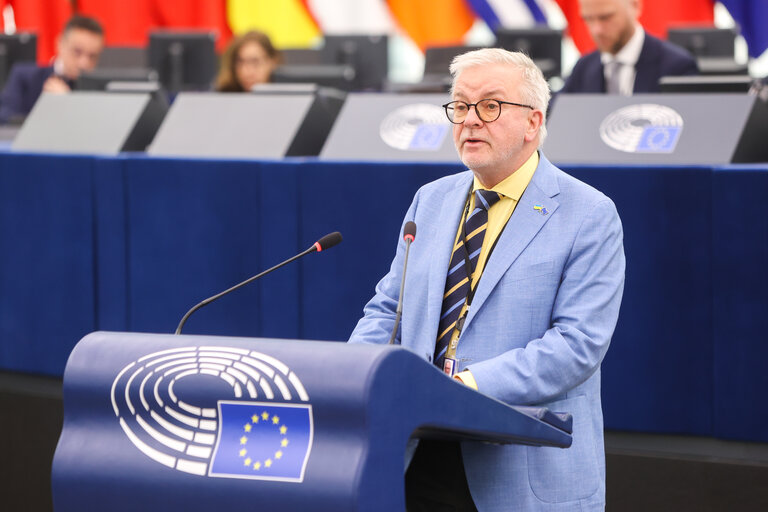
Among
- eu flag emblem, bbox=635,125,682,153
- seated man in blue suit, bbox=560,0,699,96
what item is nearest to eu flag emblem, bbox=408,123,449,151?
eu flag emblem, bbox=635,125,682,153

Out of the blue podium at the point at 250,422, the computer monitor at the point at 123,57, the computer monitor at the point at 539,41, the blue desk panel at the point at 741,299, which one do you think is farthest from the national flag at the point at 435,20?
the blue podium at the point at 250,422

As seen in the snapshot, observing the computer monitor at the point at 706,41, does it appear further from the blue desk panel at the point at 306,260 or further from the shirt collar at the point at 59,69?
the shirt collar at the point at 59,69

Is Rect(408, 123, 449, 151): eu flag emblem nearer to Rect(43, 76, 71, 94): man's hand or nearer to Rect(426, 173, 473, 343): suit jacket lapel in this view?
Rect(426, 173, 473, 343): suit jacket lapel

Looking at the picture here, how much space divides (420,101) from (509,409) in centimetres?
194

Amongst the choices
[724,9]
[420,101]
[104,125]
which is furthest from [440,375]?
[724,9]

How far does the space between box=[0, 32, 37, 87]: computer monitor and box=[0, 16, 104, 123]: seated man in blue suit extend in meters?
0.82

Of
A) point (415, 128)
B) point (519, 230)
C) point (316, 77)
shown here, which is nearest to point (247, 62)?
point (316, 77)

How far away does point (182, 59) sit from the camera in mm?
7047

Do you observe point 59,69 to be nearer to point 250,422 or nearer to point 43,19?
point 43,19

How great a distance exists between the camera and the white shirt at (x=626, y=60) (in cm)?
423

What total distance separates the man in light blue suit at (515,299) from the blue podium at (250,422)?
0.21 meters

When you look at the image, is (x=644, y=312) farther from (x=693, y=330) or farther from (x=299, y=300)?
(x=299, y=300)

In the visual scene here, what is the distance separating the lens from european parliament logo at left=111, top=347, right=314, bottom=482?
1.52 m

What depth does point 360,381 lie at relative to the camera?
1.46 meters
